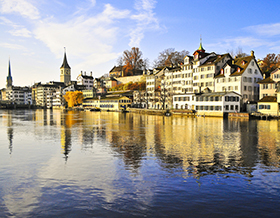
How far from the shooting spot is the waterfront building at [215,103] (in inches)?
2827

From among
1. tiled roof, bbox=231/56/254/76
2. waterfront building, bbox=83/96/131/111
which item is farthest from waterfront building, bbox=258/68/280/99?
waterfront building, bbox=83/96/131/111

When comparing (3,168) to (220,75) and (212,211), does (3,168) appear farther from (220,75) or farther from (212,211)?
(220,75)

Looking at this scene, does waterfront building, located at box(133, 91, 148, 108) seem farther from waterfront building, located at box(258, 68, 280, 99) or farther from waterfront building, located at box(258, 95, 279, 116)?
waterfront building, located at box(258, 95, 279, 116)

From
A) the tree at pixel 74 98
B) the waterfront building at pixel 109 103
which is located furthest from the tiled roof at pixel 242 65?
the tree at pixel 74 98

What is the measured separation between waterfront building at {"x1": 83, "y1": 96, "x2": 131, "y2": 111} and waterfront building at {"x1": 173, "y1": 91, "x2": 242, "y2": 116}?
44.5 m

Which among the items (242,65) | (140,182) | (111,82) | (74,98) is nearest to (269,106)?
(242,65)

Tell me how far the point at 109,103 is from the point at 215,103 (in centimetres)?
6957

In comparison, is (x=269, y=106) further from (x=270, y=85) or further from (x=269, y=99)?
(x=270, y=85)

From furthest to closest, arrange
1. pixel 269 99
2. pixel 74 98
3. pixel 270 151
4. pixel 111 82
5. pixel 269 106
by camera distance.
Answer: pixel 74 98, pixel 111 82, pixel 269 99, pixel 269 106, pixel 270 151

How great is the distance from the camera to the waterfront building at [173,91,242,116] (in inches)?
2827

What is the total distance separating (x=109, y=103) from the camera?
435 feet

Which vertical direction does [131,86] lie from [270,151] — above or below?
above

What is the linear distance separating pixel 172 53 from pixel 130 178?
399 ft

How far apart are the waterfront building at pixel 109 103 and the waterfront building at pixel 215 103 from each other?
146 feet
